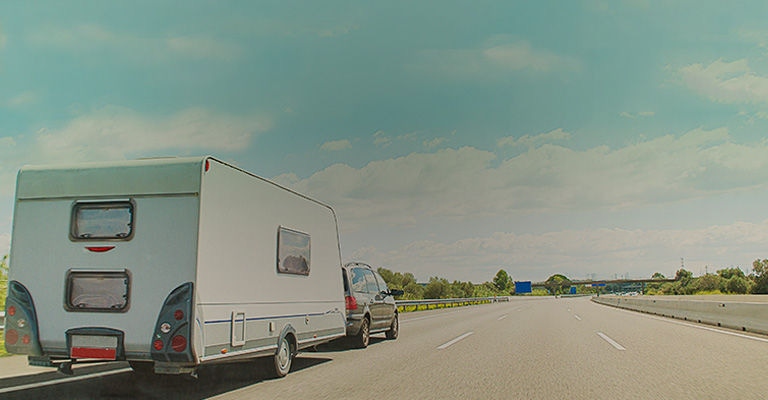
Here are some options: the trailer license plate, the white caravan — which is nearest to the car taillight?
the white caravan

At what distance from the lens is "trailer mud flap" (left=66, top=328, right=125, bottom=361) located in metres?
6.50

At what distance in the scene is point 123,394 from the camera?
724 cm

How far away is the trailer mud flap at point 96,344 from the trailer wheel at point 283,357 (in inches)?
96.7

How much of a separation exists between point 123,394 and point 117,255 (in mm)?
1869

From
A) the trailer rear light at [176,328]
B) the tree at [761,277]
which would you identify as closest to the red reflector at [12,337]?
Result: the trailer rear light at [176,328]

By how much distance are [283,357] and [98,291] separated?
9.97 ft

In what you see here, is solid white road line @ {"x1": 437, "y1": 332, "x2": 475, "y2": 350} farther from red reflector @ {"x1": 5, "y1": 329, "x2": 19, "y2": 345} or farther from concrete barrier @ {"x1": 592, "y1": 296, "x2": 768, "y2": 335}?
red reflector @ {"x1": 5, "y1": 329, "x2": 19, "y2": 345}

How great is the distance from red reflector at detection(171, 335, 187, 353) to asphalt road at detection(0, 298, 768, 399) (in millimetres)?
1076

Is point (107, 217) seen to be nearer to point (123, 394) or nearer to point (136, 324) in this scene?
point (136, 324)

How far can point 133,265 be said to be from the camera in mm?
6703

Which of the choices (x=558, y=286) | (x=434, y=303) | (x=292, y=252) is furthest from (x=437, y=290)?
(x=558, y=286)

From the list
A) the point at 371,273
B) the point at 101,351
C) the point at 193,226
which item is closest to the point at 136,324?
the point at 101,351

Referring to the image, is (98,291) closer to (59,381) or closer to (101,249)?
(101,249)

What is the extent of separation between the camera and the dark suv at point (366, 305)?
40.5 feet
